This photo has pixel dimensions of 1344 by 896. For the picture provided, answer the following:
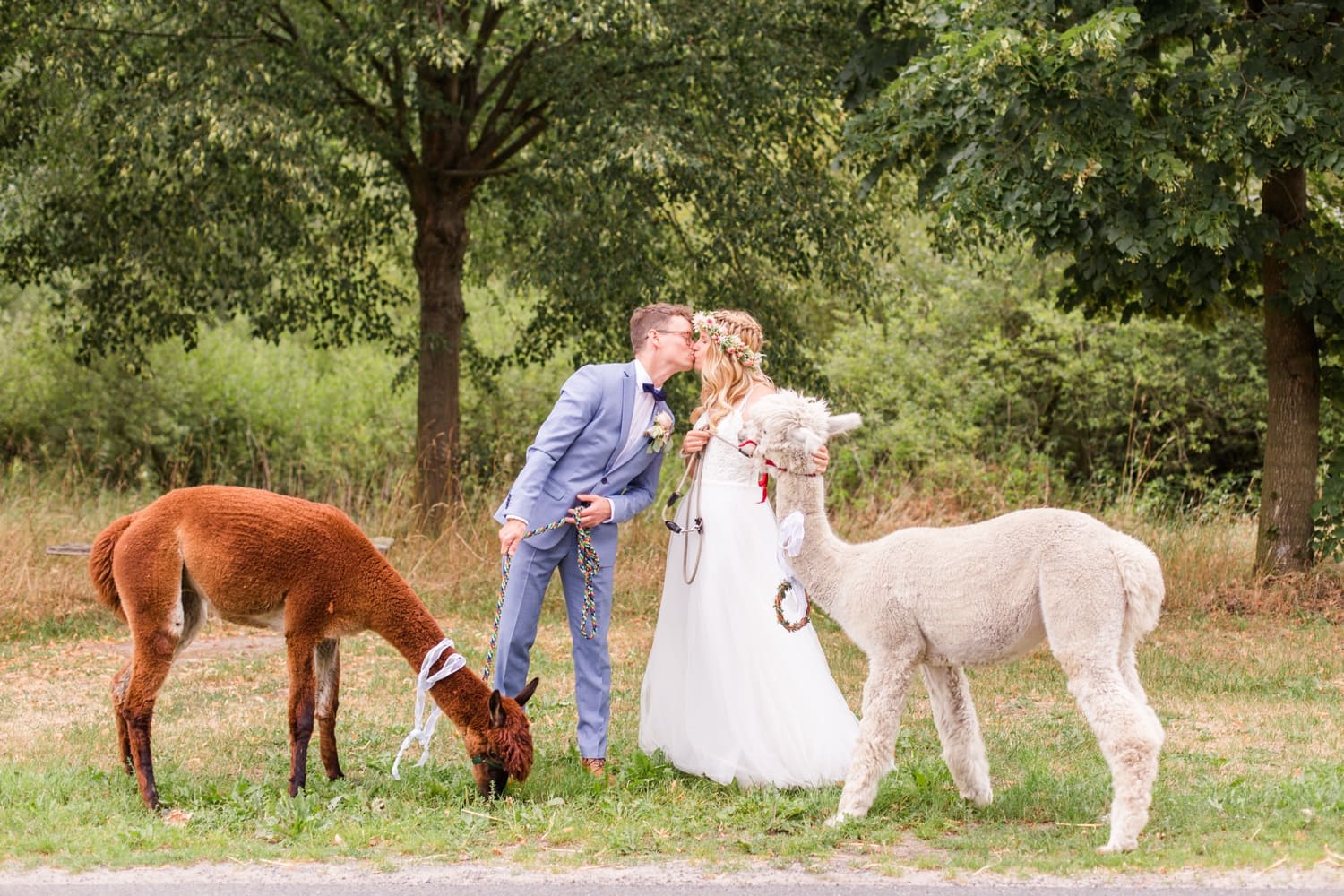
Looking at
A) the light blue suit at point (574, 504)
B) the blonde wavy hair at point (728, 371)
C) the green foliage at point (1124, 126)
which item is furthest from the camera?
the green foliage at point (1124, 126)

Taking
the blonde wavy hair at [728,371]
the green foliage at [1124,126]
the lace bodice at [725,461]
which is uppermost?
the green foliage at [1124,126]

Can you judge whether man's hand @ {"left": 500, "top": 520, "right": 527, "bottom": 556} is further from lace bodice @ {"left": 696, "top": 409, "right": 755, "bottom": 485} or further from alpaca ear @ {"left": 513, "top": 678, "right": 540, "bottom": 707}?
lace bodice @ {"left": 696, "top": 409, "right": 755, "bottom": 485}

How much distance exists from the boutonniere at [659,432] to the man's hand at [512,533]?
784mm

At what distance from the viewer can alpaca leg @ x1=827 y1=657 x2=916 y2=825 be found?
5.66m

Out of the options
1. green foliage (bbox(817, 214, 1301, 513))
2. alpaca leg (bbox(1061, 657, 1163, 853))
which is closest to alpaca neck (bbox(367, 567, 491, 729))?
alpaca leg (bbox(1061, 657, 1163, 853))

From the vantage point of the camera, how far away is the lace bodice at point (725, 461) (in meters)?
6.59

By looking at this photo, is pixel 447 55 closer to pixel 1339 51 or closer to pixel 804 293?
pixel 804 293

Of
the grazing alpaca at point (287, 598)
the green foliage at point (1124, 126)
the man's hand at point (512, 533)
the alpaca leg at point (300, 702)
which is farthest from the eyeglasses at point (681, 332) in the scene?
the green foliage at point (1124, 126)

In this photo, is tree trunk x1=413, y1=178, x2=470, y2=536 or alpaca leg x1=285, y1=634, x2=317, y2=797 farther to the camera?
tree trunk x1=413, y1=178, x2=470, y2=536

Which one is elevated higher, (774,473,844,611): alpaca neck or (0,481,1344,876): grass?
(774,473,844,611): alpaca neck

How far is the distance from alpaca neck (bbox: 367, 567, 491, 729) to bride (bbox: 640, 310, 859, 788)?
1.01 m

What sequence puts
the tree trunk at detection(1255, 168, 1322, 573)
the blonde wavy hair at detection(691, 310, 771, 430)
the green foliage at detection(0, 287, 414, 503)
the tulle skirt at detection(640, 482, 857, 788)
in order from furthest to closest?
the green foliage at detection(0, 287, 414, 503) < the tree trunk at detection(1255, 168, 1322, 573) < the blonde wavy hair at detection(691, 310, 771, 430) < the tulle skirt at detection(640, 482, 857, 788)

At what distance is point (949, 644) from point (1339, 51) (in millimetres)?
6752

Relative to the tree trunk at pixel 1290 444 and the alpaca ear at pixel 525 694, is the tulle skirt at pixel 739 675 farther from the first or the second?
the tree trunk at pixel 1290 444
